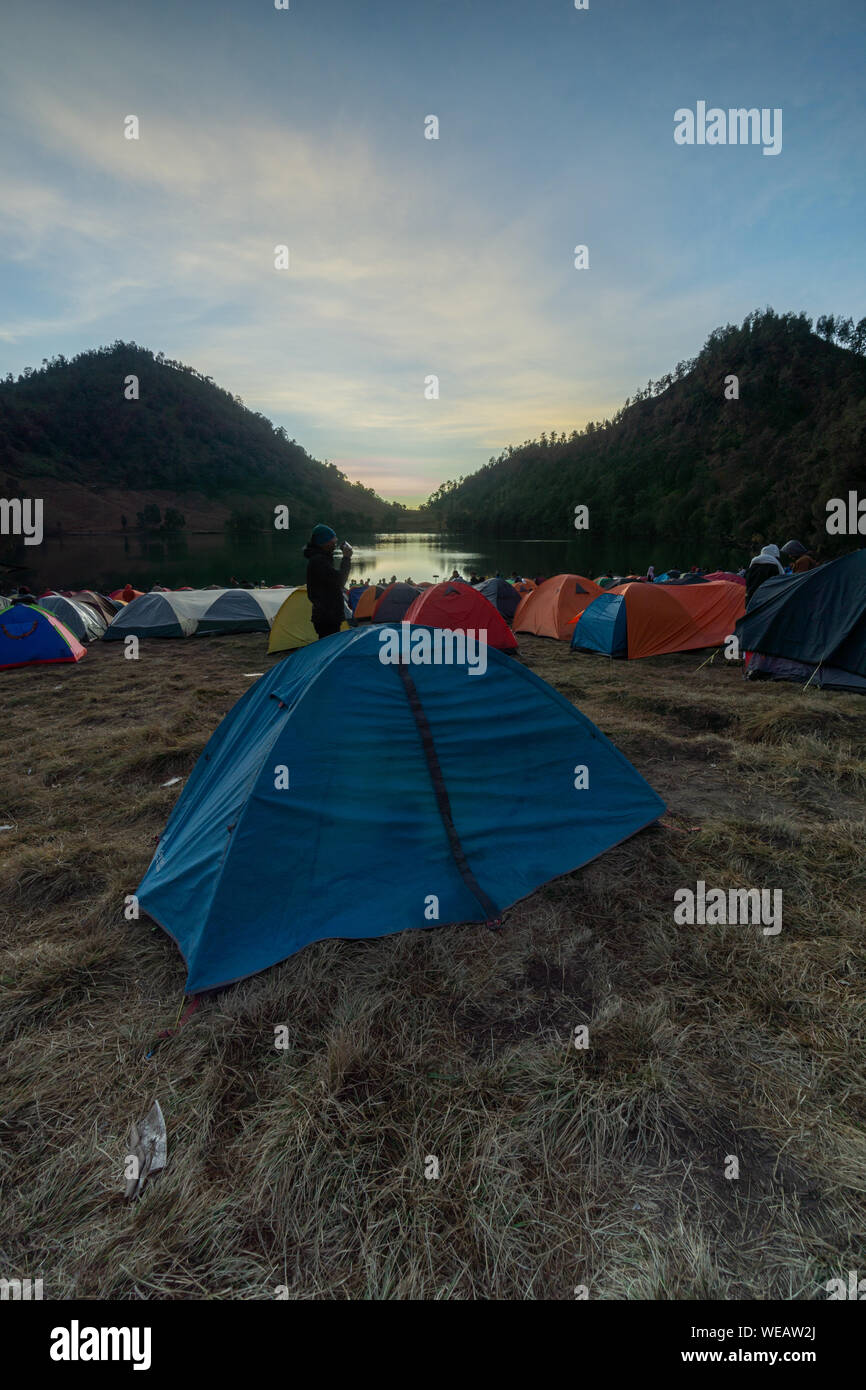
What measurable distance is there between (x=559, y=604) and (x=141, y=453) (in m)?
167

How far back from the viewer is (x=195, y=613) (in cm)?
1616

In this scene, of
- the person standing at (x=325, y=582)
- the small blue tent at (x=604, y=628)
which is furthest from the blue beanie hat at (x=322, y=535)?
the small blue tent at (x=604, y=628)

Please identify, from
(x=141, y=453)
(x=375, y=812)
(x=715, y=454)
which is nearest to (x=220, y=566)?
(x=375, y=812)

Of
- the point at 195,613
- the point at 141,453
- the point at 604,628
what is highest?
the point at 141,453

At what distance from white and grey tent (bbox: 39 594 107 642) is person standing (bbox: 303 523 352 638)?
30.8ft

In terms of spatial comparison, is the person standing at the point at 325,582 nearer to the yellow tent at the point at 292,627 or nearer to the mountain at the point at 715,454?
the yellow tent at the point at 292,627

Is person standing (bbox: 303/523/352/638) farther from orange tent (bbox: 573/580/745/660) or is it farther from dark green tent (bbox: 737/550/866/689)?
dark green tent (bbox: 737/550/866/689)

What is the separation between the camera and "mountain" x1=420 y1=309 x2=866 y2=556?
76.6m

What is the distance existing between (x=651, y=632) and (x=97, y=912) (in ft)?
37.4

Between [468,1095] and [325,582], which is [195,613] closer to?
[325,582]

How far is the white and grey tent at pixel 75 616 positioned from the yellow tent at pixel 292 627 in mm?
5398

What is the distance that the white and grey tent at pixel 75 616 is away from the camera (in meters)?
14.8

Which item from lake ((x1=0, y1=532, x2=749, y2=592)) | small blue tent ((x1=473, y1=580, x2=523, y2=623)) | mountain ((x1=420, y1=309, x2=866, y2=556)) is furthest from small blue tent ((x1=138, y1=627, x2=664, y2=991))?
mountain ((x1=420, y1=309, x2=866, y2=556))
